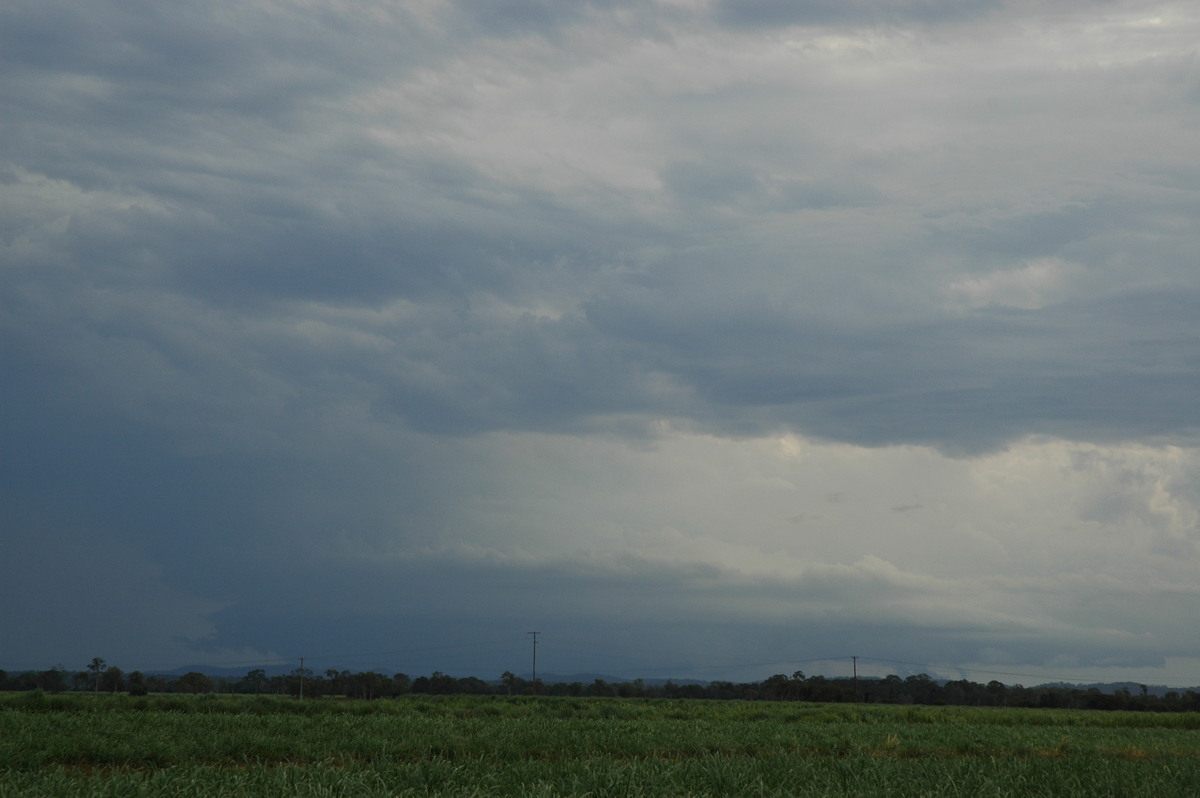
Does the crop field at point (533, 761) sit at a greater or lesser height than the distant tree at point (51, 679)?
greater

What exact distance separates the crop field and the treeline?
3129 inches

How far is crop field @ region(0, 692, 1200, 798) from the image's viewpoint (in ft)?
38.0

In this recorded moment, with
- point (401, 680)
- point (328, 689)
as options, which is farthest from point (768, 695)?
point (328, 689)

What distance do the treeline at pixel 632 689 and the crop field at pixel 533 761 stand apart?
79.5 m

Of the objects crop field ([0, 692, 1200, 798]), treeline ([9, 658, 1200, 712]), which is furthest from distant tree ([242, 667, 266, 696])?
crop field ([0, 692, 1200, 798])

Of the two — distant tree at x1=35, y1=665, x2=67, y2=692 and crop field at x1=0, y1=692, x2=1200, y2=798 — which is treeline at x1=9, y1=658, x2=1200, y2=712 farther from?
crop field at x1=0, y1=692, x2=1200, y2=798

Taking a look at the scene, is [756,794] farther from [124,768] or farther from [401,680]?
[401,680]

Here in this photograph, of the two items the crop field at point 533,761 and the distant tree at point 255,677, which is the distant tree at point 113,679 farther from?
the crop field at point 533,761

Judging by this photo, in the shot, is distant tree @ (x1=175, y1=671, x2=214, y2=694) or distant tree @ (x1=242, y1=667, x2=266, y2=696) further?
distant tree @ (x1=242, y1=667, x2=266, y2=696)

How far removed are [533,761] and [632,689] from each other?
112494 millimetres

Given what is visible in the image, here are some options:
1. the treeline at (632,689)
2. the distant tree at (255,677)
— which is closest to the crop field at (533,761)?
the treeline at (632,689)

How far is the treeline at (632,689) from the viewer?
338 feet

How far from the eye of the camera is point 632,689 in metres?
122

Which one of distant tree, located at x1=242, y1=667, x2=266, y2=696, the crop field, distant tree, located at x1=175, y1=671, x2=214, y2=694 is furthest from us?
distant tree, located at x1=242, y1=667, x2=266, y2=696
